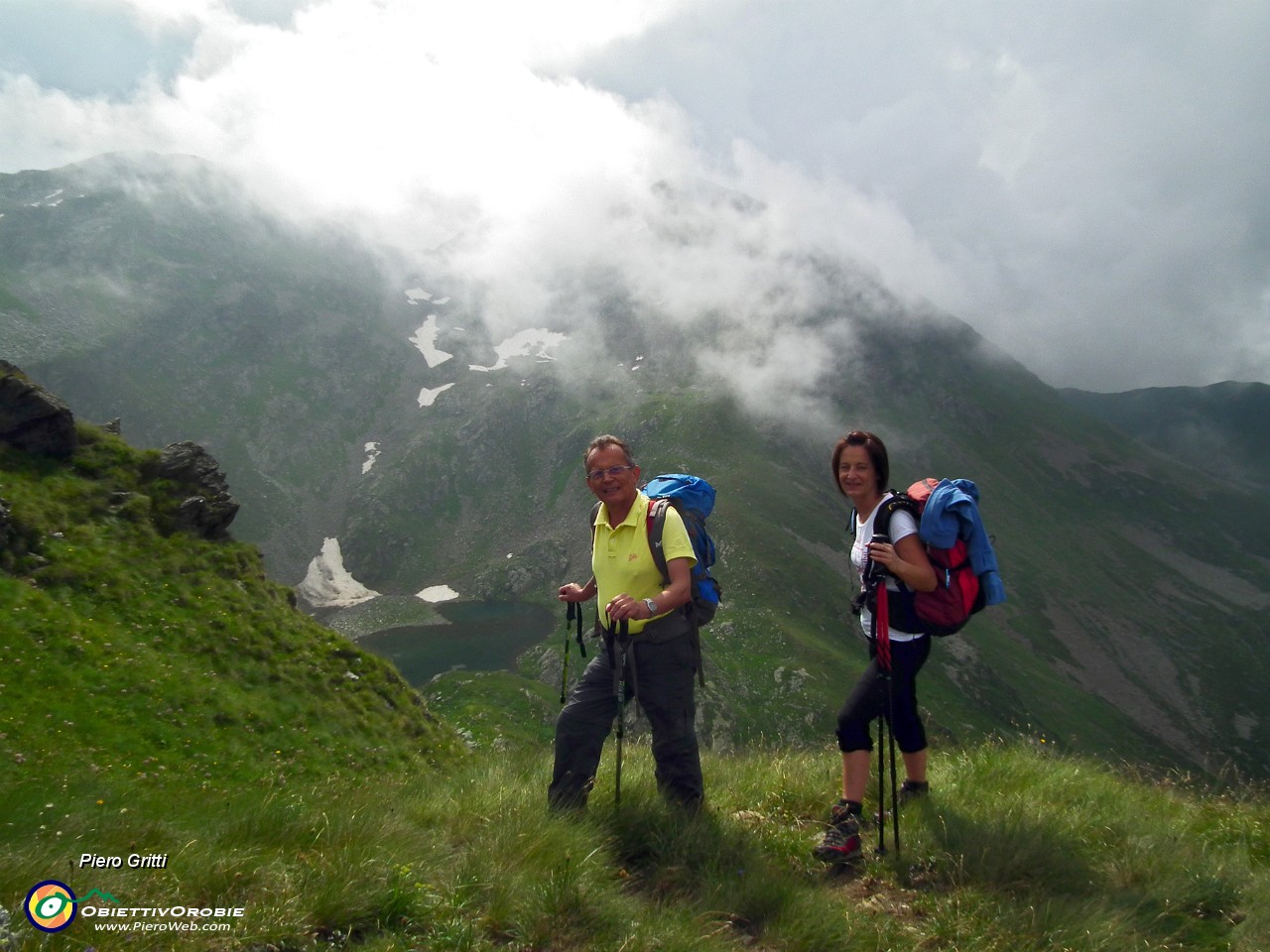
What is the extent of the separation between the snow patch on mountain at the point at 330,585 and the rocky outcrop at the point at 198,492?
129 m

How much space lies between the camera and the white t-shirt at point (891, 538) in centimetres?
557

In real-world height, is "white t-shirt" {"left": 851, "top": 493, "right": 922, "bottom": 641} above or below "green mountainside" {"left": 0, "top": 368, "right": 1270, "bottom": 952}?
above

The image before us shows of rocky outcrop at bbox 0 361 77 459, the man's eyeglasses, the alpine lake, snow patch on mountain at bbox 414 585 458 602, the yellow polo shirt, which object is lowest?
the alpine lake

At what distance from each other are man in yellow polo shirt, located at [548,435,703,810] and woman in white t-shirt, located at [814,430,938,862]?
1.36 meters

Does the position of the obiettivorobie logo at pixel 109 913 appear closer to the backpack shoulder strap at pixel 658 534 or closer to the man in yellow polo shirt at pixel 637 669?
the man in yellow polo shirt at pixel 637 669

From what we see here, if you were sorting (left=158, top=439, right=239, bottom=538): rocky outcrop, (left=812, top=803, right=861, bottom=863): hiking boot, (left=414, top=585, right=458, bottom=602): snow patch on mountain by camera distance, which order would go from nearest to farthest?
1. (left=812, top=803, right=861, bottom=863): hiking boot
2. (left=158, top=439, right=239, bottom=538): rocky outcrop
3. (left=414, top=585, right=458, bottom=602): snow patch on mountain

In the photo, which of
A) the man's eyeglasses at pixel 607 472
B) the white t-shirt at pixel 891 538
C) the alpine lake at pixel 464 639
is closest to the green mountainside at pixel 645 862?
the white t-shirt at pixel 891 538

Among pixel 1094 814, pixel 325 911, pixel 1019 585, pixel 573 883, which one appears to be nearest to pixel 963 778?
pixel 1094 814

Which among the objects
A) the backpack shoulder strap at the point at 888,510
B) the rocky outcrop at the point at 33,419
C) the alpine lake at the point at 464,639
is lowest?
the alpine lake at the point at 464,639

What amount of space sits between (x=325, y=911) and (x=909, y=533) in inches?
191

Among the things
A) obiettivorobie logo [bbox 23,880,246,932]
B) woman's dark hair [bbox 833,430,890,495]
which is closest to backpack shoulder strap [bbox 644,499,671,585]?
woman's dark hair [bbox 833,430,890,495]

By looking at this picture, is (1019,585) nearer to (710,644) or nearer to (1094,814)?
(710,644)

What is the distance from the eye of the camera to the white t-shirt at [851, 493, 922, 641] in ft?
18.3

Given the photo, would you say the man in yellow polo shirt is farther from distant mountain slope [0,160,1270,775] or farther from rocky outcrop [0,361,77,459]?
distant mountain slope [0,160,1270,775]
